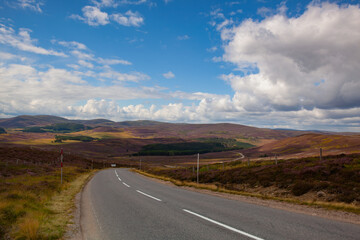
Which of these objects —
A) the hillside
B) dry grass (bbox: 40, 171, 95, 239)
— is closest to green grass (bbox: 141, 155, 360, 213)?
dry grass (bbox: 40, 171, 95, 239)

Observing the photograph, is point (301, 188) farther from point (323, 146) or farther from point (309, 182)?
point (323, 146)

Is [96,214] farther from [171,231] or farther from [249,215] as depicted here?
[249,215]

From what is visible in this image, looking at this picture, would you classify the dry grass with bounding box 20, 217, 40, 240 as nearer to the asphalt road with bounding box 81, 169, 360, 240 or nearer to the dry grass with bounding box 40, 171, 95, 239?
the dry grass with bounding box 40, 171, 95, 239

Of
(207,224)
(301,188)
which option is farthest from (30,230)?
(301,188)

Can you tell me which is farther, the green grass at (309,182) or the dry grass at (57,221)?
the green grass at (309,182)

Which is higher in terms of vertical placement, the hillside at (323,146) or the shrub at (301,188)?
the shrub at (301,188)

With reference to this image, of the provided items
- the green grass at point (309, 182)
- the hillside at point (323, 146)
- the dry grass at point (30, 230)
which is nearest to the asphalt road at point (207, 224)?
the dry grass at point (30, 230)

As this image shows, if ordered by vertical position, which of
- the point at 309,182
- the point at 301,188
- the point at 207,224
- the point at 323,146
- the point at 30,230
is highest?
the point at 30,230

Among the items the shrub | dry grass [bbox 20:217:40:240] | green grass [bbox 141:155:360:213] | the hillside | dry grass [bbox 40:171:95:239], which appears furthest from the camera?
the hillside

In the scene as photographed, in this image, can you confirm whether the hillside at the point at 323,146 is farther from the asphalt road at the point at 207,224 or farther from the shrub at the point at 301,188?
the asphalt road at the point at 207,224

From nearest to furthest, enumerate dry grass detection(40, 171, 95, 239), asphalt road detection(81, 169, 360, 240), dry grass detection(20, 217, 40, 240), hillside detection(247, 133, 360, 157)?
dry grass detection(20, 217, 40, 240)
asphalt road detection(81, 169, 360, 240)
dry grass detection(40, 171, 95, 239)
hillside detection(247, 133, 360, 157)

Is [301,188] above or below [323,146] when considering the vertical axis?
above

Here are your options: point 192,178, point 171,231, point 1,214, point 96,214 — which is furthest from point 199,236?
point 192,178

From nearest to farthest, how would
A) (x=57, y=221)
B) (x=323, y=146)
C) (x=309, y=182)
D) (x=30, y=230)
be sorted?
(x=30, y=230)
(x=57, y=221)
(x=309, y=182)
(x=323, y=146)
